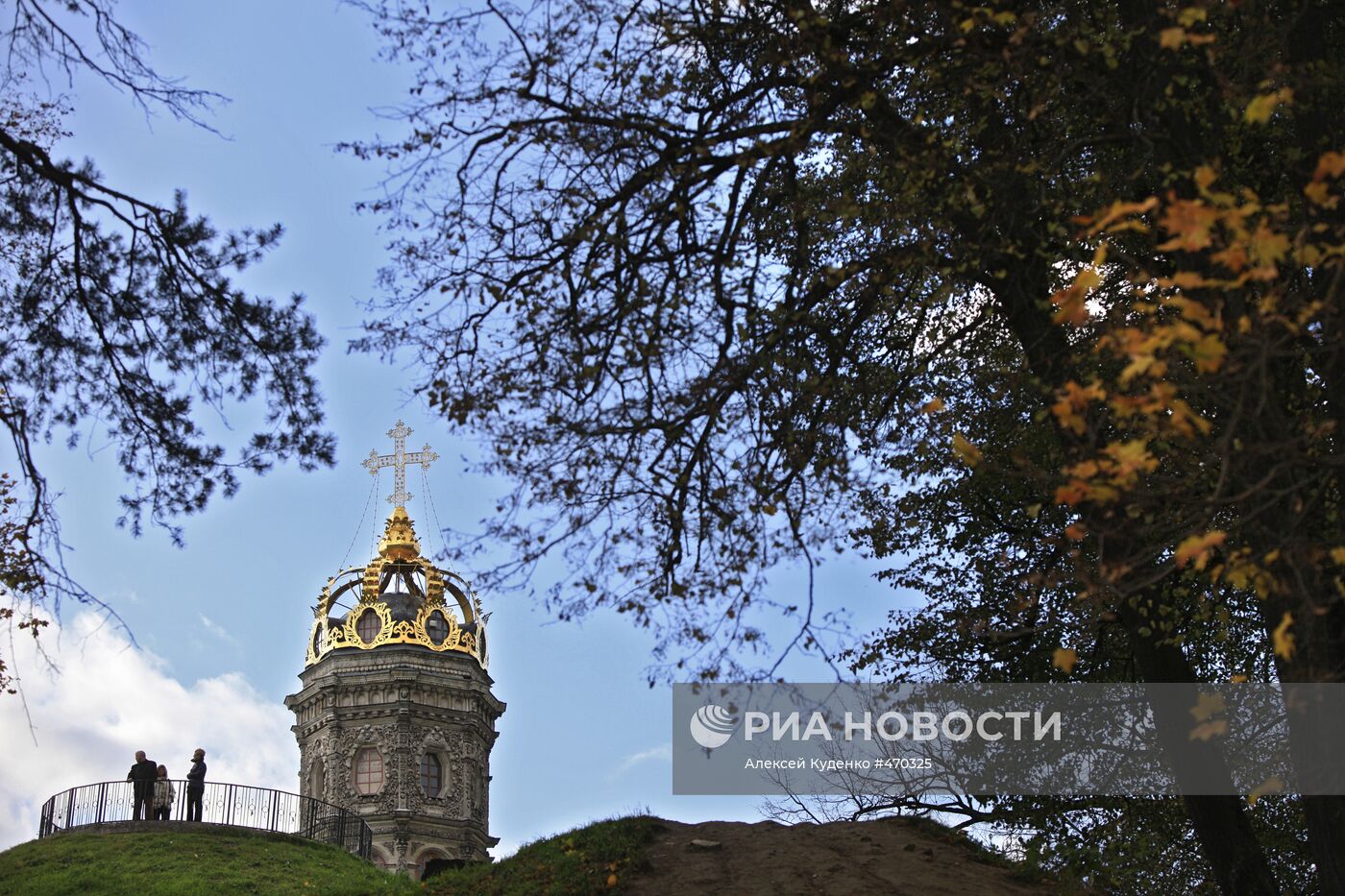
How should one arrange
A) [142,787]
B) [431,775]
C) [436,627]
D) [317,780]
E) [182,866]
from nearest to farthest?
[182,866] → [142,787] → [431,775] → [317,780] → [436,627]

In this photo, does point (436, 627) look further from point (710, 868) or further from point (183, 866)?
point (710, 868)

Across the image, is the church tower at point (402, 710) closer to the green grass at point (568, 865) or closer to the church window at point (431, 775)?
the church window at point (431, 775)

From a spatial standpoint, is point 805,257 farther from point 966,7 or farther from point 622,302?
point 966,7

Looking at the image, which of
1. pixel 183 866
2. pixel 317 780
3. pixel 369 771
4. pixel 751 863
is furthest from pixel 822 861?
pixel 317 780

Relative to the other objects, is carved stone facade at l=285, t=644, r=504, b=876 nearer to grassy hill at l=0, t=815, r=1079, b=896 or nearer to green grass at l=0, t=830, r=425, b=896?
green grass at l=0, t=830, r=425, b=896

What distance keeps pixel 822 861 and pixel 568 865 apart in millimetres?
2682

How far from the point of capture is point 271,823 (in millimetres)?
28859

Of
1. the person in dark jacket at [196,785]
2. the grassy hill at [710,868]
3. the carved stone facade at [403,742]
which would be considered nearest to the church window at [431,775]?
the carved stone facade at [403,742]

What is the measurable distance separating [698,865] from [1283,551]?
8511 millimetres

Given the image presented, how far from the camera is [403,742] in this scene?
40.7m

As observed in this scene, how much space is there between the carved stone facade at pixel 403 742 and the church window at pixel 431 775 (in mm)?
26

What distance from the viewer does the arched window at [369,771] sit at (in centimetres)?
4066

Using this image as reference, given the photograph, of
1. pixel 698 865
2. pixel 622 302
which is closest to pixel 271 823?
pixel 698 865

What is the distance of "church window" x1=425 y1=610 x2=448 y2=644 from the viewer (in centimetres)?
4231
